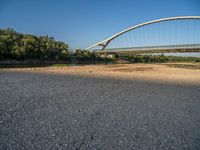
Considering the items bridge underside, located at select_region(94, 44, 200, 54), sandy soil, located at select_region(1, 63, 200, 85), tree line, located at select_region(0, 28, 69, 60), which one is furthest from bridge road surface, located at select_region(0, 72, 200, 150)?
bridge underside, located at select_region(94, 44, 200, 54)

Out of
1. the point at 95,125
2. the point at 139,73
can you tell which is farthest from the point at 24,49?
the point at 95,125

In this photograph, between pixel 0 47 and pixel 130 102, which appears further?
pixel 0 47

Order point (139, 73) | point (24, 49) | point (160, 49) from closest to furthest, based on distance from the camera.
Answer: point (139, 73)
point (24, 49)
point (160, 49)

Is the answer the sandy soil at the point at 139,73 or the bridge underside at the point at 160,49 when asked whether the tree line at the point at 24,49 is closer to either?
the sandy soil at the point at 139,73

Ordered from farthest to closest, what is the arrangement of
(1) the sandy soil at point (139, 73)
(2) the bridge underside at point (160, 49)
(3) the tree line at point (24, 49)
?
(2) the bridge underside at point (160, 49), (3) the tree line at point (24, 49), (1) the sandy soil at point (139, 73)

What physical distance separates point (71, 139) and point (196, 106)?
302 inches

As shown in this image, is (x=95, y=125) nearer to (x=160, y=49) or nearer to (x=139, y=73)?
(x=139, y=73)

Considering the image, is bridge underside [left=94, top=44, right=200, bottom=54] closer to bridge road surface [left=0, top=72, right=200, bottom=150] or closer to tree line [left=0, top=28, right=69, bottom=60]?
tree line [left=0, top=28, right=69, bottom=60]

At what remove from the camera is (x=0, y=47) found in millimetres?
43906

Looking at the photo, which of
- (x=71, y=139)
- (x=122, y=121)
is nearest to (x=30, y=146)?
(x=71, y=139)

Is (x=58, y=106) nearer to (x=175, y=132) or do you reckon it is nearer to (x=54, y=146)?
(x=54, y=146)

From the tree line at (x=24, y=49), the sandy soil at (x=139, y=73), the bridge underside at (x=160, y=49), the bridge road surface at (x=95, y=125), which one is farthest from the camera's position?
the bridge underside at (x=160, y=49)

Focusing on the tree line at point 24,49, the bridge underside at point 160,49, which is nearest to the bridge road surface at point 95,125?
the tree line at point 24,49

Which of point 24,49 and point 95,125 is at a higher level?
point 24,49
